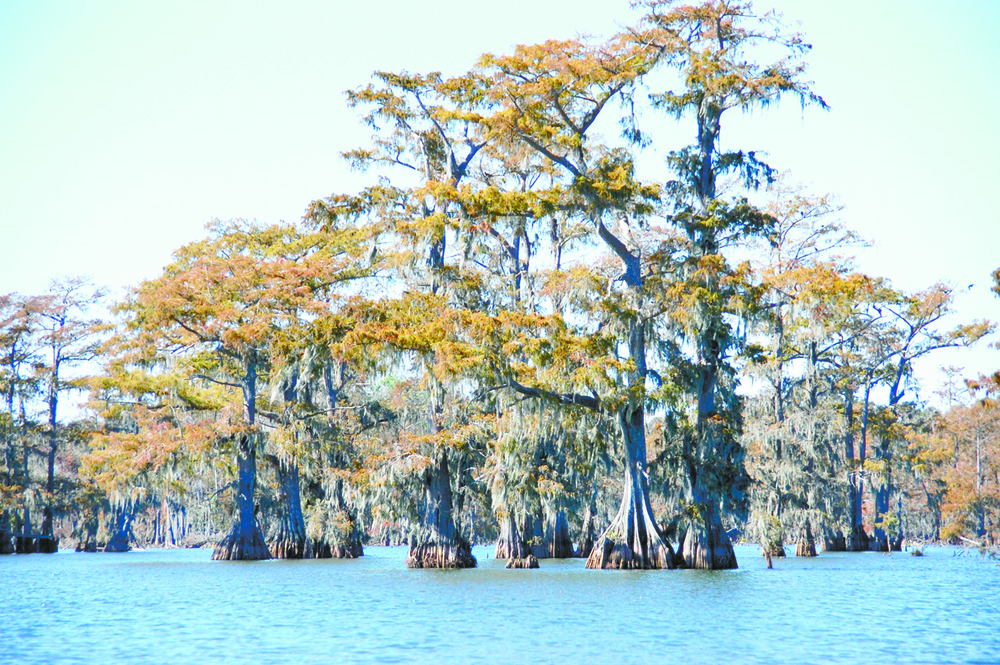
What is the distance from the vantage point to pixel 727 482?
23.7 metres

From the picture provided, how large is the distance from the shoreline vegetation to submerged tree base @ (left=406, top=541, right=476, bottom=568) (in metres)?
0.06

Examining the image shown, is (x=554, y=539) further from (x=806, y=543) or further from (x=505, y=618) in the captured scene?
(x=505, y=618)

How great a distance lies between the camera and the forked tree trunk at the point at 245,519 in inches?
1206

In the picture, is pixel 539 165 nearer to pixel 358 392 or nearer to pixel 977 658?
pixel 358 392

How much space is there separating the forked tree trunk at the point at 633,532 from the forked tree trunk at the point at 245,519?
1242 cm

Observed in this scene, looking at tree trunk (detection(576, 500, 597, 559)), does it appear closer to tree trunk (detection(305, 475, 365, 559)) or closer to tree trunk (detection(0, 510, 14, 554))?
tree trunk (detection(305, 475, 365, 559))

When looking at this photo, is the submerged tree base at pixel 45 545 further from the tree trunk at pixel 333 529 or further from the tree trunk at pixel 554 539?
the tree trunk at pixel 554 539

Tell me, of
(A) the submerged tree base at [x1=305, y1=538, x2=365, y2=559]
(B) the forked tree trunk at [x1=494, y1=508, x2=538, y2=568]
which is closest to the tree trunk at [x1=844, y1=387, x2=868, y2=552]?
(B) the forked tree trunk at [x1=494, y1=508, x2=538, y2=568]

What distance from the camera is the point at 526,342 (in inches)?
907

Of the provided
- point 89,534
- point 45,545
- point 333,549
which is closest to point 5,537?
point 45,545

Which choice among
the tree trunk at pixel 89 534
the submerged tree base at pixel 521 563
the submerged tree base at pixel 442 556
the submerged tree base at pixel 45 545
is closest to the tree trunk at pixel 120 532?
the tree trunk at pixel 89 534

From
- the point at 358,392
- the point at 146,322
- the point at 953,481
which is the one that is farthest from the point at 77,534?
the point at 953,481

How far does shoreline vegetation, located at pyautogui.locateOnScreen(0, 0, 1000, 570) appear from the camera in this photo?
23828 mm

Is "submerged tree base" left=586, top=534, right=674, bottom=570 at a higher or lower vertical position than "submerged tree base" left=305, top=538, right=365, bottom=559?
higher
